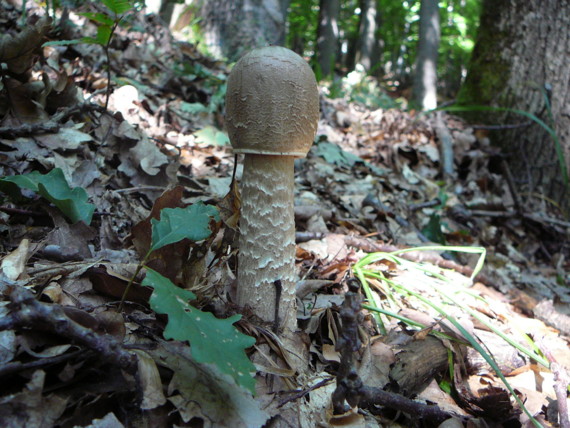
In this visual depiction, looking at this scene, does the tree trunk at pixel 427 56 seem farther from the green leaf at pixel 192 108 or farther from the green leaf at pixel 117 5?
the green leaf at pixel 117 5

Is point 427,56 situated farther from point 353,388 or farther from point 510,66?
point 353,388

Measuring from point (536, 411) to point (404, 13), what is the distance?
94.4 feet

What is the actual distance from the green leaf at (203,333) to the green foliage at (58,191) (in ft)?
2.67

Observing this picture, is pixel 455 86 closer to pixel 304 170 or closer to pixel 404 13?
pixel 404 13

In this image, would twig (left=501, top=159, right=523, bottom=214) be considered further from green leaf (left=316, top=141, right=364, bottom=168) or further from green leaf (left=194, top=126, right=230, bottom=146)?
green leaf (left=194, top=126, right=230, bottom=146)

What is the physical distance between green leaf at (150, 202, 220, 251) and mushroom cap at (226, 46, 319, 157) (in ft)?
1.12

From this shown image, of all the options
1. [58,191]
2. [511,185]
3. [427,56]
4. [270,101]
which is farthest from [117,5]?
[427,56]

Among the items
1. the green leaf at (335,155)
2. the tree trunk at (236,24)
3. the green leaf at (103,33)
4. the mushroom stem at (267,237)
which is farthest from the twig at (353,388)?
the tree trunk at (236,24)

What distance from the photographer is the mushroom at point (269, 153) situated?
1.69 meters

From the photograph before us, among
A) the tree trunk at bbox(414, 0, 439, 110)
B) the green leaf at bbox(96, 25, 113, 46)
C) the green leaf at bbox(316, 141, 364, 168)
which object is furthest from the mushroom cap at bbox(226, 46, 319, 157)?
the tree trunk at bbox(414, 0, 439, 110)

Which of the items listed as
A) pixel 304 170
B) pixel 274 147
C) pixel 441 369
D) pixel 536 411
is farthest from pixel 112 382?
pixel 304 170

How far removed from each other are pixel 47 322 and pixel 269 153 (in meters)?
1.00

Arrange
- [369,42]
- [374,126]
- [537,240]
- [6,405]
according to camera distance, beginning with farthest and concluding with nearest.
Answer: [369,42] → [374,126] → [537,240] → [6,405]

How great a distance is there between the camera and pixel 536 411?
80.7 inches
